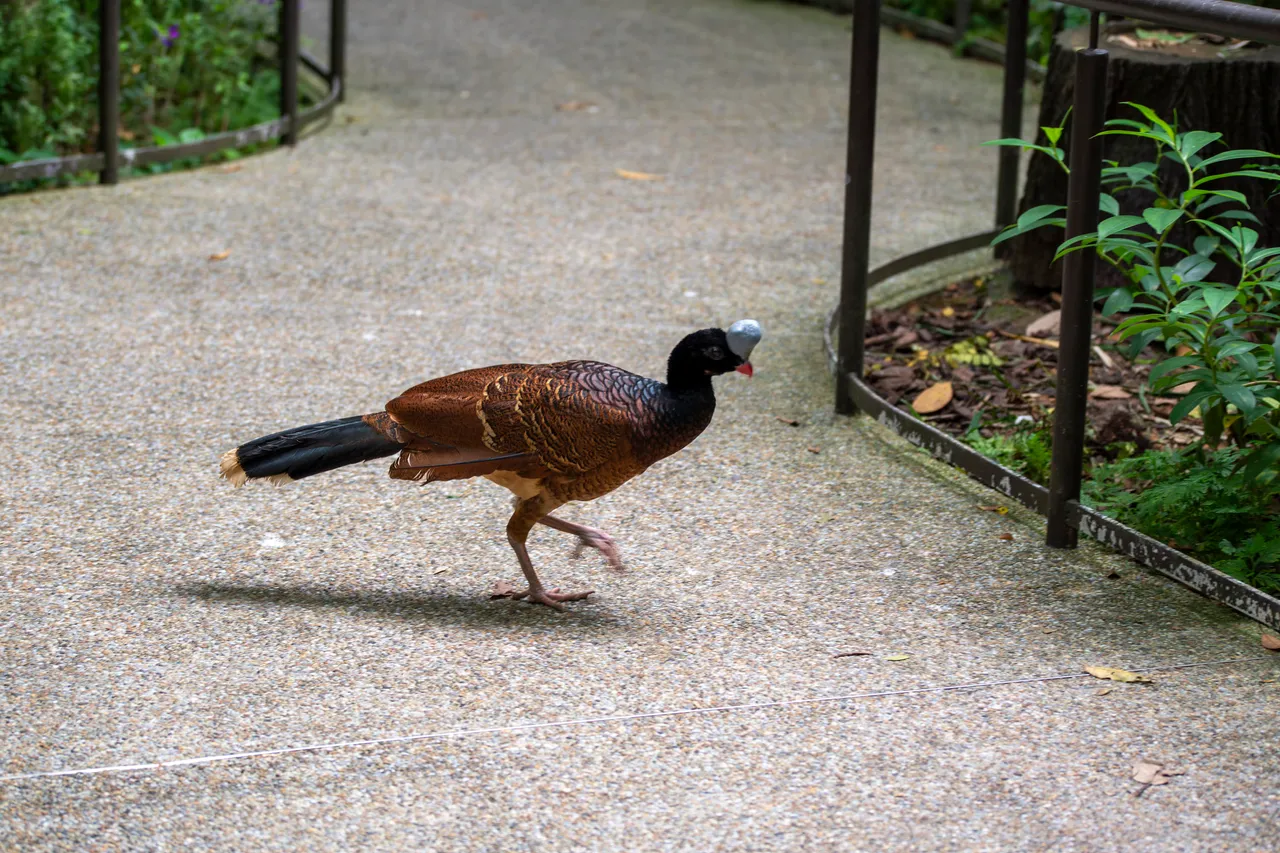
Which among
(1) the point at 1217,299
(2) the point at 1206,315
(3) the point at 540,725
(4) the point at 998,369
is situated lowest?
(3) the point at 540,725

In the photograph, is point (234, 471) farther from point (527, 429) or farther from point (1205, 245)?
point (1205, 245)

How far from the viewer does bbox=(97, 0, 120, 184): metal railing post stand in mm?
7266

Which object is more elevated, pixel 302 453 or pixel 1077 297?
pixel 1077 297

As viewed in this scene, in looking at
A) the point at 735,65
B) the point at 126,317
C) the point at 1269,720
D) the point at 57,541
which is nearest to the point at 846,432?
the point at 1269,720

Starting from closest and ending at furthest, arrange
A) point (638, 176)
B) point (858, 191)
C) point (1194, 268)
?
point (1194, 268)
point (858, 191)
point (638, 176)

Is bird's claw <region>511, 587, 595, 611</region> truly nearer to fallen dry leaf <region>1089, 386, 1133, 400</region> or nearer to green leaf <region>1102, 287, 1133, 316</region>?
green leaf <region>1102, 287, 1133, 316</region>

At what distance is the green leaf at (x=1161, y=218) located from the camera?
376 cm

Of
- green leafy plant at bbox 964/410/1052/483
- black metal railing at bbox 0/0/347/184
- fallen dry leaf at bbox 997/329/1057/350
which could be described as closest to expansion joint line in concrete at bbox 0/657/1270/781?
green leafy plant at bbox 964/410/1052/483

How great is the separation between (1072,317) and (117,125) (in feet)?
17.4

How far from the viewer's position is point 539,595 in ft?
12.6

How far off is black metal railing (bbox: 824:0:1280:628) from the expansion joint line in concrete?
48cm

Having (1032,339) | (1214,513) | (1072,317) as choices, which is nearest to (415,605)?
(1072,317)

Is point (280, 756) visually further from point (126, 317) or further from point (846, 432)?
point (126, 317)

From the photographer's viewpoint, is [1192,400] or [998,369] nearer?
[1192,400]
